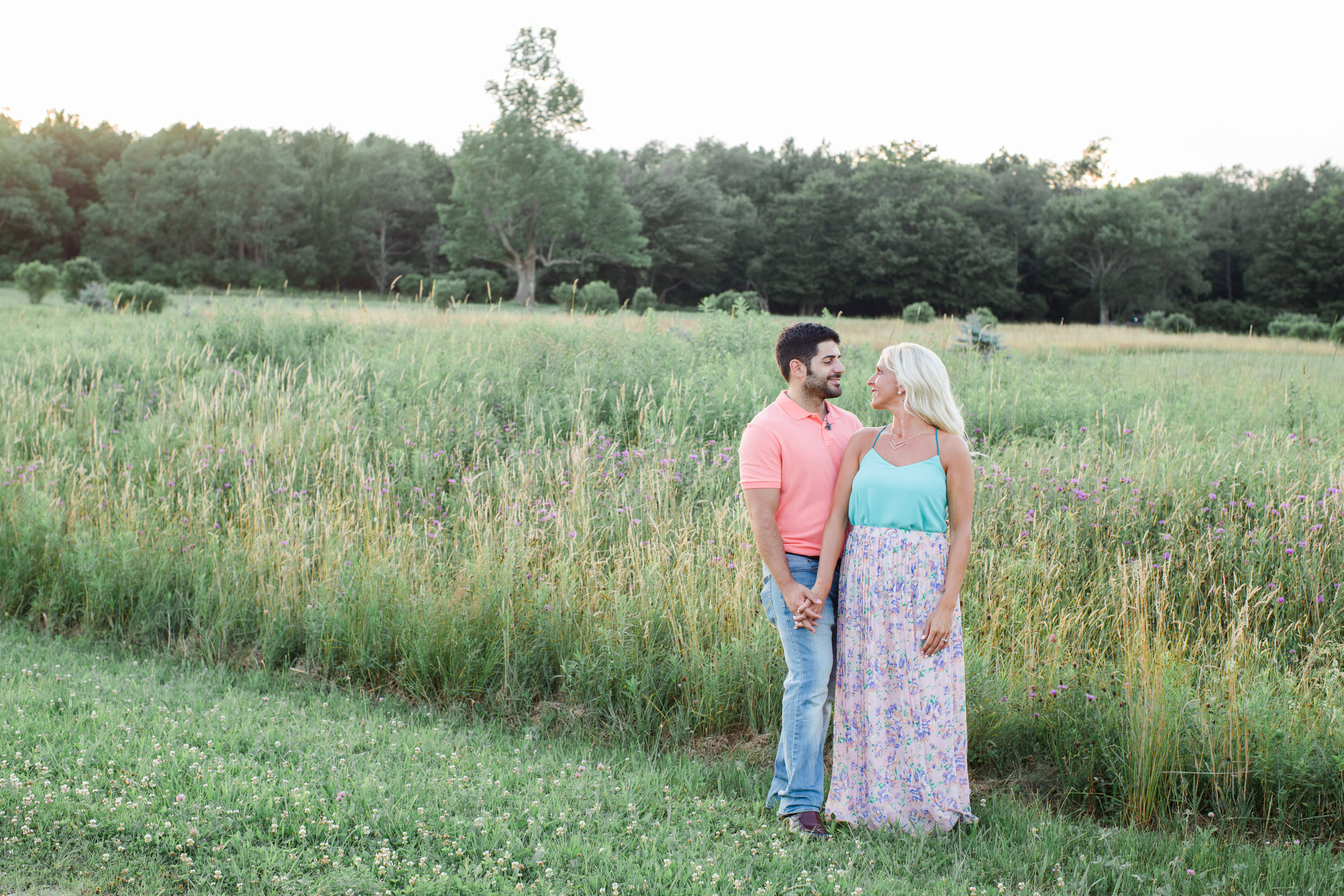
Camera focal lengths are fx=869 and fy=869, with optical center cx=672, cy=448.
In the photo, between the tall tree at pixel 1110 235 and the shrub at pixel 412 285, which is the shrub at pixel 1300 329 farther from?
the shrub at pixel 412 285

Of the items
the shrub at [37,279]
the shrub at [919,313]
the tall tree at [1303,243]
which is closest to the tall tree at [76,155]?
the shrub at [37,279]

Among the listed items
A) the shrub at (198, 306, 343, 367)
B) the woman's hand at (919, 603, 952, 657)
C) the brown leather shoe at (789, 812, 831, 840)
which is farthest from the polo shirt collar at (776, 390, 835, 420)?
the shrub at (198, 306, 343, 367)

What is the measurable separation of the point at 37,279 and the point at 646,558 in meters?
26.8

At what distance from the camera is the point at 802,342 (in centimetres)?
338

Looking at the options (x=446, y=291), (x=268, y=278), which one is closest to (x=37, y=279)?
(x=446, y=291)

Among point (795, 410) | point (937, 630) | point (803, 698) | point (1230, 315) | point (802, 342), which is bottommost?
point (803, 698)

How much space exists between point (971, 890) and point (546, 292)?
52557 mm

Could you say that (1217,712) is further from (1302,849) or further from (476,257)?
(476,257)

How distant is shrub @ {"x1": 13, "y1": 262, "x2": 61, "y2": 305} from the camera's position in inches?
972

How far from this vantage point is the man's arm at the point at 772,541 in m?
3.27

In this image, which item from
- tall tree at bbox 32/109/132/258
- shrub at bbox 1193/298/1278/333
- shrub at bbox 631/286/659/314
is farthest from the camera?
tall tree at bbox 32/109/132/258

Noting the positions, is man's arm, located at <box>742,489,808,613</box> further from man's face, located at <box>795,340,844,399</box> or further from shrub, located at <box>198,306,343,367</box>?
shrub, located at <box>198,306,343,367</box>

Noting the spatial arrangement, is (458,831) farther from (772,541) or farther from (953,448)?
(953,448)

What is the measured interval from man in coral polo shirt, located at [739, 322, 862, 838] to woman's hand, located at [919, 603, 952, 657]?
1.21ft
